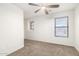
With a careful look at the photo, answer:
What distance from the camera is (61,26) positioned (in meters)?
3.91

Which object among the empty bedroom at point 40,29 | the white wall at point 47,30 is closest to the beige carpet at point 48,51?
the empty bedroom at point 40,29

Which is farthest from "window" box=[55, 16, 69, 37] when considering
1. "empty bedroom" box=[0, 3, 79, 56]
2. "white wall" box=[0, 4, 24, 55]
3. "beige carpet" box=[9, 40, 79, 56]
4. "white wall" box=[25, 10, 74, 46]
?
"white wall" box=[0, 4, 24, 55]

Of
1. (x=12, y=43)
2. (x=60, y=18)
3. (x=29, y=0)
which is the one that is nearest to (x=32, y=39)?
(x=60, y=18)

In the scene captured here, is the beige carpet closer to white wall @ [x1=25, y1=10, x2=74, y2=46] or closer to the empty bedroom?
the empty bedroom

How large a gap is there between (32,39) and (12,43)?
2782 mm

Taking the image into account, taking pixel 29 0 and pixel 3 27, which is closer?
pixel 29 0

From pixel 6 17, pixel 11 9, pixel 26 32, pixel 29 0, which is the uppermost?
pixel 11 9

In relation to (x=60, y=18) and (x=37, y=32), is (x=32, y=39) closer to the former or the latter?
(x=37, y=32)

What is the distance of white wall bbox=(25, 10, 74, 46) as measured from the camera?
11.9ft

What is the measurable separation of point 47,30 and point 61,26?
3.11 feet

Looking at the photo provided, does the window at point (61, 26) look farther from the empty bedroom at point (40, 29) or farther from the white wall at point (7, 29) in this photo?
the white wall at point (7, 29)

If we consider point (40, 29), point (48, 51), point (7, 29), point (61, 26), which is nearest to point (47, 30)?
point (40, 29)

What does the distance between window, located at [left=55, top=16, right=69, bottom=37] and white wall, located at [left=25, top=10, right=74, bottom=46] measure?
178 millimetres

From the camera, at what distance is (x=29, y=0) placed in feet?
1.40
